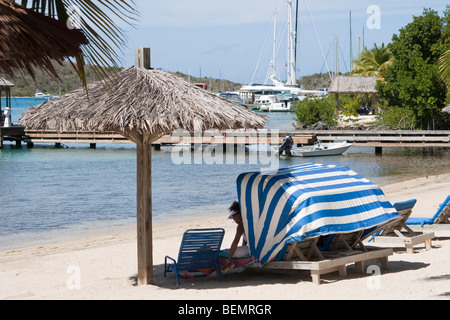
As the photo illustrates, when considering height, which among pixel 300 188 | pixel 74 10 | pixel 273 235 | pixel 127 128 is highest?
pixel 74 10

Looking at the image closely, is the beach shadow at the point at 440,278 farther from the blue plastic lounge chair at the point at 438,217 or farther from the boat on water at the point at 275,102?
the boat on water at the point at 275,102

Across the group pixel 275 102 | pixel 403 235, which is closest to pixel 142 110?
pixel 403 235

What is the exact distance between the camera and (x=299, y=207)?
7.86 metres

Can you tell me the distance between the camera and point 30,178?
31.9 meters

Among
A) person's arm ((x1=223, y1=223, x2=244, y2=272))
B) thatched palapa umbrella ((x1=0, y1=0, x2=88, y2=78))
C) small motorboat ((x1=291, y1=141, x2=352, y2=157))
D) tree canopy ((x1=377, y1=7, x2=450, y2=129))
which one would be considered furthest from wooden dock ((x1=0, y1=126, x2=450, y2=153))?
thatched palapa umbrella ((x1=0, y1=0, x2=88, y2=78))

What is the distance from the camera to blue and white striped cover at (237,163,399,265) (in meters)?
7.85

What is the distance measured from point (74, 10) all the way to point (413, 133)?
3530 cm

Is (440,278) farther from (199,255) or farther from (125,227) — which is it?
(125,227)

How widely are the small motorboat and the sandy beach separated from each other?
86.4 feet

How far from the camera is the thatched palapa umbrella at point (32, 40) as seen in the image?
4754 millimetres

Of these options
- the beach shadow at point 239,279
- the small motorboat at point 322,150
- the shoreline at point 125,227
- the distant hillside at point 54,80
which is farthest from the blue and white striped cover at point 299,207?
the small motorboat at point 322,150

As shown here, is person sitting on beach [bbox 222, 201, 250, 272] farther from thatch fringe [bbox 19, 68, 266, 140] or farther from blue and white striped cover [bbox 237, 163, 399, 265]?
thatch fringe [bbox 19, 68, 266, 140]

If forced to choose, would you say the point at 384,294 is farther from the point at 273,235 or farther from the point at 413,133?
the point at 413,133

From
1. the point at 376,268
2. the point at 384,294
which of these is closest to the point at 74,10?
the point at 384,294
